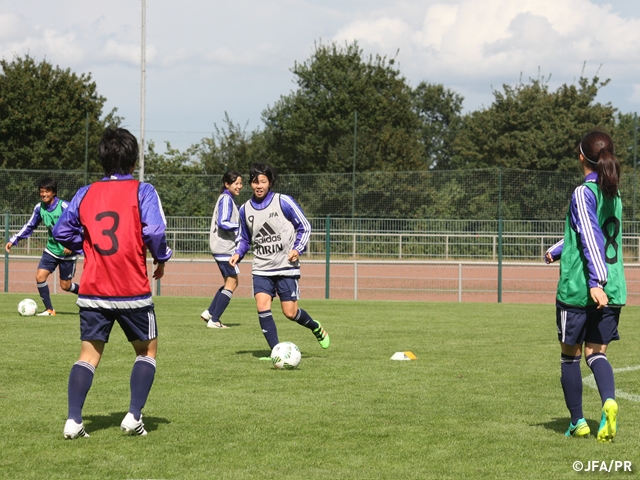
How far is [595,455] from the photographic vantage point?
187 inches

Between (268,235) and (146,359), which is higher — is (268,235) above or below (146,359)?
above

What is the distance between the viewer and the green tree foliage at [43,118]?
121ft

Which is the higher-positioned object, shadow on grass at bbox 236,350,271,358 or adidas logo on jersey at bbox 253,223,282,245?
adidas logo on jersey at bbox 253,223,282,245

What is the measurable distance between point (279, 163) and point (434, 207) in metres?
16.6

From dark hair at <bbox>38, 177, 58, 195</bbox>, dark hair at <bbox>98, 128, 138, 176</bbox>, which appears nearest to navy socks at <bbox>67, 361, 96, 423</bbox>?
dark hair at <bbox>98, 128, 138, 176</bbox>

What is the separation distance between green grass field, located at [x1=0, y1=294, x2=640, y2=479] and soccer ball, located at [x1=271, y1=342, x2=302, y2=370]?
108mm

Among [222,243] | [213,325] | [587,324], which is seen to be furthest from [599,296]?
[222,243]

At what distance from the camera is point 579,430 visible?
5.20 metres

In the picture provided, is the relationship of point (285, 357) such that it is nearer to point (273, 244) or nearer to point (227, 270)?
point (273, 244)

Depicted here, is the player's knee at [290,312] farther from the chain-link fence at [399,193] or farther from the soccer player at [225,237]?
the chain-link fence at [399,193]

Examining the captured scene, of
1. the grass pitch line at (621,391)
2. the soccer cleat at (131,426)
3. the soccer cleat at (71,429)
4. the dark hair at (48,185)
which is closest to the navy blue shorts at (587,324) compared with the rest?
the grass pitch line at (621,391)

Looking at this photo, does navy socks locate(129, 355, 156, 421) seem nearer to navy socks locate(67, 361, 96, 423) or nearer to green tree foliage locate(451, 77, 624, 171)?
navy socks locate(67, 361, 96, 423)

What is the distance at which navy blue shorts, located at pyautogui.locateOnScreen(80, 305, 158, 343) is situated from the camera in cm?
512

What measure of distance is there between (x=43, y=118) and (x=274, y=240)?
31685 millimetres
